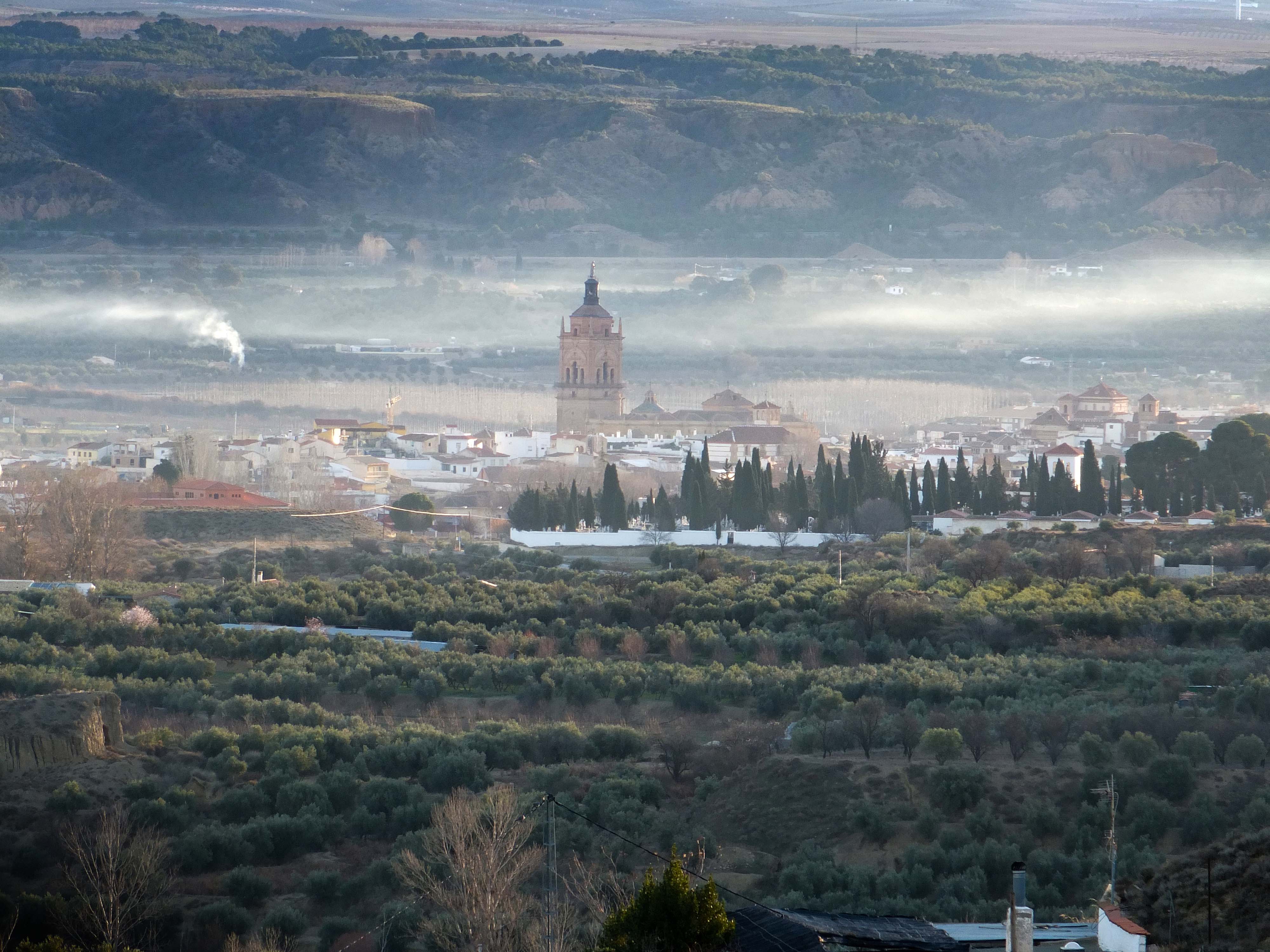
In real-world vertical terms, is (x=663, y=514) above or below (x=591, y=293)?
below

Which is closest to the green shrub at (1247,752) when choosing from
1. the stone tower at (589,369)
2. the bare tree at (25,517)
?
the bare tree at (25,517)

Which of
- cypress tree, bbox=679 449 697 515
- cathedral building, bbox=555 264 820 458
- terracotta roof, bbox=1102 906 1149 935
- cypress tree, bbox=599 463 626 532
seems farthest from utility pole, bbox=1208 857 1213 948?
cathedral building, bbox=555 264 820 458

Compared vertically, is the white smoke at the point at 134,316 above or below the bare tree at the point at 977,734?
above

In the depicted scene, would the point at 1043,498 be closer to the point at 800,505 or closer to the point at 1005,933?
the point at 800,505

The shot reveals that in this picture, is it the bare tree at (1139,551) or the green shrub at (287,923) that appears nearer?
the green shrub at (287,923)

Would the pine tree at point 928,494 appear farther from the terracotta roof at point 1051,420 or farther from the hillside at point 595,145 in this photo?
the hillside at point 595,145

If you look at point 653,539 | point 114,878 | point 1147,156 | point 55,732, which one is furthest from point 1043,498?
point 1147,156

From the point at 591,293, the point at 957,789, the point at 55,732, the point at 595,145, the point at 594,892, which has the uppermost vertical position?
the point at 595,145
